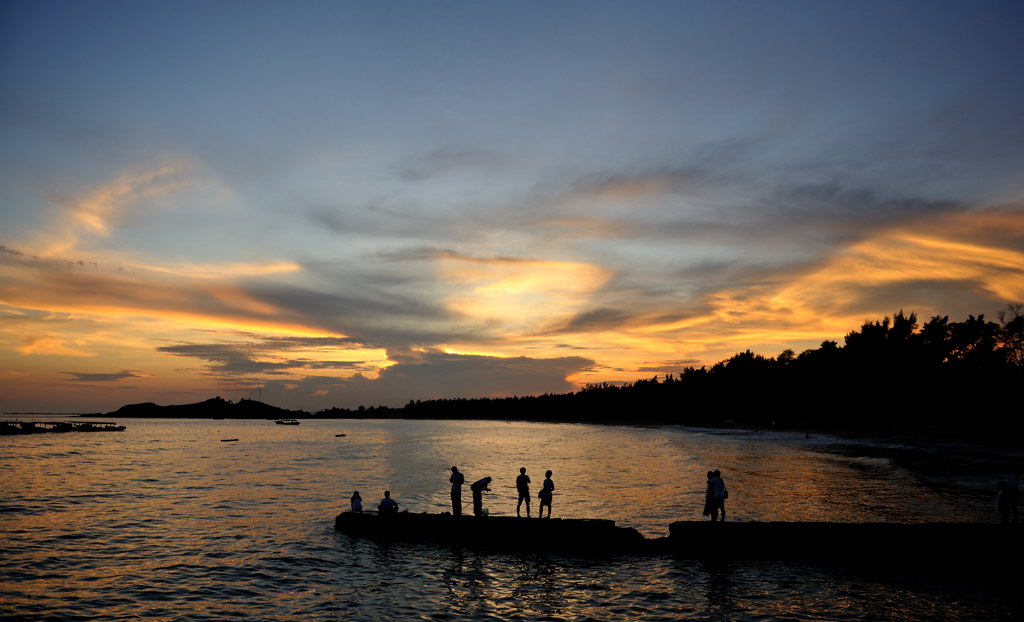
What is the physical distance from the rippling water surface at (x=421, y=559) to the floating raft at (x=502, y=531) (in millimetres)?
755

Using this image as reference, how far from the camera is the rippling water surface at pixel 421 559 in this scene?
61.5 ft

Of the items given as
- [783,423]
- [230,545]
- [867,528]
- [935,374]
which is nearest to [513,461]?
[230,545]

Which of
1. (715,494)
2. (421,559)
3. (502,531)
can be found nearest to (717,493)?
(715,494)

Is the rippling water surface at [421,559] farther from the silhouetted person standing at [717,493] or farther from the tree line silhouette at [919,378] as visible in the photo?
the tree line silhouette at [919,378]

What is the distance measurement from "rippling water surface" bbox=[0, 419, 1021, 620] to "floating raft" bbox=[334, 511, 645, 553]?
29.7 inches

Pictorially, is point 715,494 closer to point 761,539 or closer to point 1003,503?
point 761,539

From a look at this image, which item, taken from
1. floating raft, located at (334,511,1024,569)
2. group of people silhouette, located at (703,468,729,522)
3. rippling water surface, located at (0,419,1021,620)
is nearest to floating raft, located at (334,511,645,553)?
floating raft, located at (334,511,1024,569)

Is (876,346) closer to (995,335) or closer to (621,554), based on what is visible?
(995,335)

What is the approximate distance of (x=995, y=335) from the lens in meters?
113

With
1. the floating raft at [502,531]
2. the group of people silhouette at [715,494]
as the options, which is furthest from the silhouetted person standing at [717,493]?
the floating raft at [502,531]

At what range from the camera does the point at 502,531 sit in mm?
25891

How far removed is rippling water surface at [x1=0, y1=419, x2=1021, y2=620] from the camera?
18750mm

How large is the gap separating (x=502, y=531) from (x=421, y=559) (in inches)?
144

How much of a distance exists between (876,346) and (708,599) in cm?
12337
